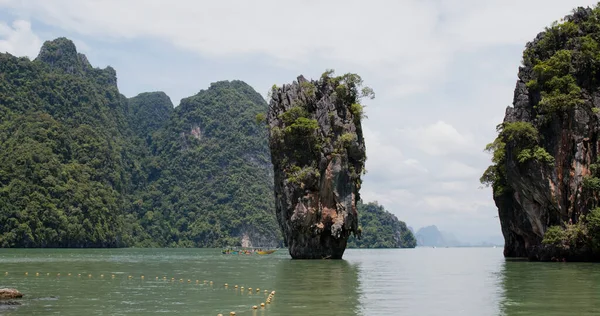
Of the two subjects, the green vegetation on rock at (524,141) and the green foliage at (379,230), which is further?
the green foliage at (379,230)

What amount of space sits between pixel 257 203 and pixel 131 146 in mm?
44902

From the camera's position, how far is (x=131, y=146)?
188 meters

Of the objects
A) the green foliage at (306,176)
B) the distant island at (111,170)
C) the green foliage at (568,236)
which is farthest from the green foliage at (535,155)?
the distant island at (111,170)

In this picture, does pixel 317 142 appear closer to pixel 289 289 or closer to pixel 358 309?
pixel 289 289

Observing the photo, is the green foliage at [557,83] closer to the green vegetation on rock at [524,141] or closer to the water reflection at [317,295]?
the green vegetation on rock at [524,141]

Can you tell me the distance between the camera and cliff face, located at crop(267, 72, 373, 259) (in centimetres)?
5522

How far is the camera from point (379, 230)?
580 feet

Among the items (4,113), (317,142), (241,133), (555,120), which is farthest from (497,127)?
(241,133)

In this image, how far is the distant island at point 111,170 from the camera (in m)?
109

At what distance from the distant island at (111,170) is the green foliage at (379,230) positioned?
0.89 meters

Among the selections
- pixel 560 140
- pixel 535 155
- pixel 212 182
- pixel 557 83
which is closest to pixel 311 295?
pixel 535 155

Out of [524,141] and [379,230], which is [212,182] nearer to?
[379,230]

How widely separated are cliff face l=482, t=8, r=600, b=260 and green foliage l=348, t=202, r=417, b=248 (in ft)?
389

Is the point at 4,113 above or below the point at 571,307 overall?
above
